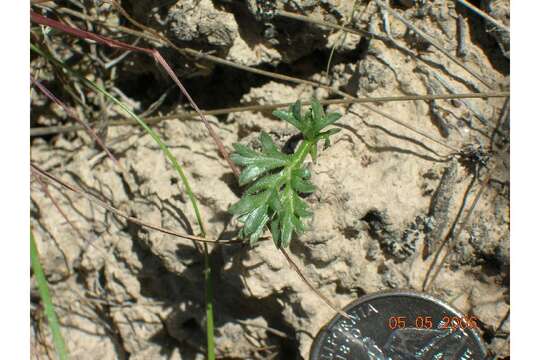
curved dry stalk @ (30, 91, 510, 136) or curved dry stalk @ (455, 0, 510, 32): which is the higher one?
curved dry stalk @ (455, 0, 510, 32)

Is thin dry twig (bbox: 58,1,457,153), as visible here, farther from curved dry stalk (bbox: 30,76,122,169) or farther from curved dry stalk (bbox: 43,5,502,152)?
curved dry stalk (bbox: 30,76,122,169)

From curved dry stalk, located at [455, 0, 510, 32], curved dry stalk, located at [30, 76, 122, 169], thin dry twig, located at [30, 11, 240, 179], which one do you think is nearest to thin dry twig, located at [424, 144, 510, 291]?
curved dry stalk, located at [455, 0, 510, 32]

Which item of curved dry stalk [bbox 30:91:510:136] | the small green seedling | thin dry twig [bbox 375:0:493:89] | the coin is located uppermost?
thin dry twig [bbox 375:0:493:89]

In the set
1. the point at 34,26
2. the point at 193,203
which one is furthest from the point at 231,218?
the point at 34,26

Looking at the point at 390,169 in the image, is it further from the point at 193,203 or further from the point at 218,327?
the point at 218,327

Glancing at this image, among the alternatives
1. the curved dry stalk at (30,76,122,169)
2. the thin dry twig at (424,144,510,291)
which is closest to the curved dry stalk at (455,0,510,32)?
the thin dry twig at (424,144,510,291)

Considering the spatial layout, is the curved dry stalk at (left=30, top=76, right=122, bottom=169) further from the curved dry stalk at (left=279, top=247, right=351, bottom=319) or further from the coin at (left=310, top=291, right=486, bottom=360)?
the coin at (left=310, top=291, right=486, bottom=360)

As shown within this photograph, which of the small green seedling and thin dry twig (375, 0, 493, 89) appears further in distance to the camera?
thin dry twig (375, 0, 493, 89)
